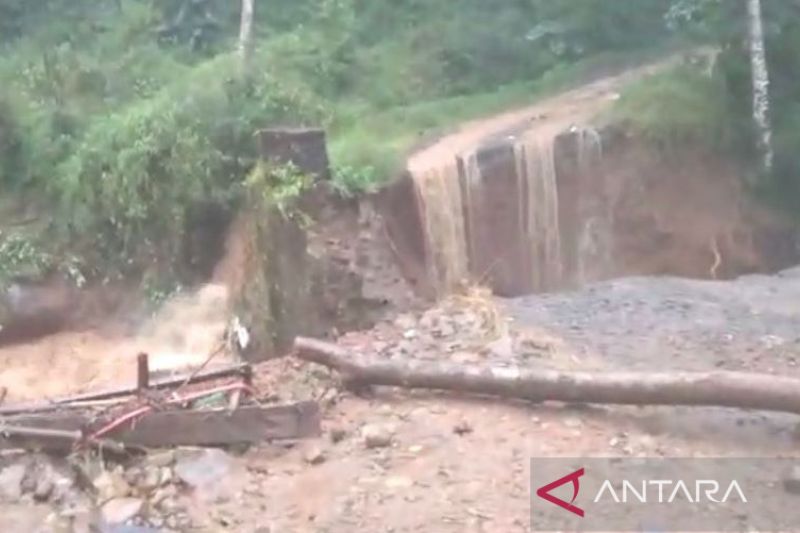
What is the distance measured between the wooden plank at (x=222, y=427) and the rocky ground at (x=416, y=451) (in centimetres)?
8

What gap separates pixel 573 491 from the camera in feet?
19.8

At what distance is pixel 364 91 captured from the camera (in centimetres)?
1714

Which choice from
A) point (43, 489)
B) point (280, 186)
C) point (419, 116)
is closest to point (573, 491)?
point (43, 489)

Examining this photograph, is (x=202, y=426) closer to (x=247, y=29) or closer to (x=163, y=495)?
(x=163, y=495)

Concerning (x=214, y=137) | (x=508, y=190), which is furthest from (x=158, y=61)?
(x=508, y=190)

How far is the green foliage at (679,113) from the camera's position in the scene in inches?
545

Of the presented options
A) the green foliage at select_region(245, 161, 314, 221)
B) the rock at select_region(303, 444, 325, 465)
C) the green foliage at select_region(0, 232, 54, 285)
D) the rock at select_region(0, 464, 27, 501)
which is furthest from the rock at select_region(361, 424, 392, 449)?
the green foliage at select_region(0, 232, 54, 285)

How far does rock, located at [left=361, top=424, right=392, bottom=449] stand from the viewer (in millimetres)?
6625

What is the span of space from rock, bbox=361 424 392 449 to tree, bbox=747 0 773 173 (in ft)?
29.2

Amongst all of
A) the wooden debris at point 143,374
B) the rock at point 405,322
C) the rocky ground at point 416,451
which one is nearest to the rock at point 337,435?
the rocky ground at point 416,451

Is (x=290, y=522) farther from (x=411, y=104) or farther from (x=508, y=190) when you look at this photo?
(x=411, y=104)

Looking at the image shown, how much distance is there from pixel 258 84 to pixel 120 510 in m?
8.47

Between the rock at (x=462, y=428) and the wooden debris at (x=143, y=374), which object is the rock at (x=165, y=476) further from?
the rock at (x=462, y=428)

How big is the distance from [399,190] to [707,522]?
6.58m
